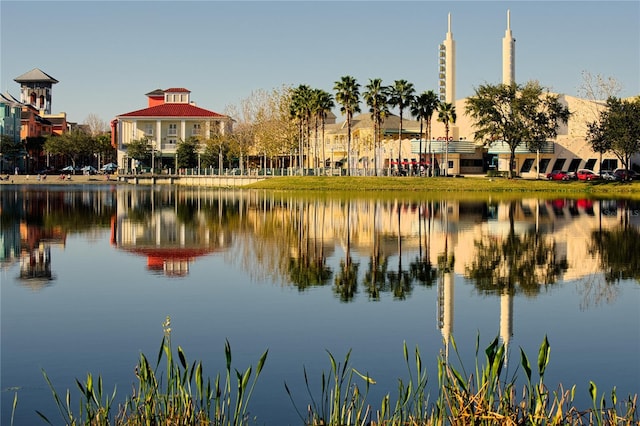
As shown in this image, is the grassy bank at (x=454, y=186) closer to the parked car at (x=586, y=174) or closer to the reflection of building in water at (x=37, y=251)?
the parked car at (x=586, y=174)

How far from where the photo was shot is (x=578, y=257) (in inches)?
1467

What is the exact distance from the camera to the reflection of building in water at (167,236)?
36.5 meters

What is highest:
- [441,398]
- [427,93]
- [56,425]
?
[427,93]

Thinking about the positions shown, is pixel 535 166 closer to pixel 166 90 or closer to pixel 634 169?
pixel 634 169

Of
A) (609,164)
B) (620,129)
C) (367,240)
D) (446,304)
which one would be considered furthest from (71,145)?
(446,304)

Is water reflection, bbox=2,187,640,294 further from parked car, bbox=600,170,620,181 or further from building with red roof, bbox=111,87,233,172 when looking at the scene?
building with red roof, bbox=111,87,233,172

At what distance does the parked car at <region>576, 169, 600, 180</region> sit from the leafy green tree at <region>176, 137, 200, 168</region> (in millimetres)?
63127

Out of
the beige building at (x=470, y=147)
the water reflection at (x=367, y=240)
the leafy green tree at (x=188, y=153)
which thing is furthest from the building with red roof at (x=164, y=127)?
the water reflection at (x=367, y=240)

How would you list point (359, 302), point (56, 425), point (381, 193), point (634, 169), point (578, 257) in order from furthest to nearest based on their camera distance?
point (634, 169)
point (381, 193)
point (578, 257)
point (359, 302)
point (56, 425)

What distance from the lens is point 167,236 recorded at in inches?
1861

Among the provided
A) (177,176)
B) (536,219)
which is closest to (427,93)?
(177,176)

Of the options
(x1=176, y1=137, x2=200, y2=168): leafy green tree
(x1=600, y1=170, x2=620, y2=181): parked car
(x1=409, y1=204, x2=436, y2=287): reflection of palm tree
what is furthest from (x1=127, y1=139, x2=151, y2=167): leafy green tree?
(x1=409, y1=204, x2=436, y2=287): reflection of palm tree

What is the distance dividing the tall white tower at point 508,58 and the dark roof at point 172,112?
170 ft

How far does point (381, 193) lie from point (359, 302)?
77.2 m
